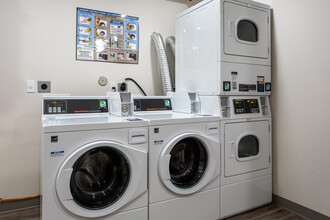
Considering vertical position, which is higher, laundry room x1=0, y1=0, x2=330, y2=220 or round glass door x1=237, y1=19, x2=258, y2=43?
round glass door x1=237, y1=19, x2=258, y2=43

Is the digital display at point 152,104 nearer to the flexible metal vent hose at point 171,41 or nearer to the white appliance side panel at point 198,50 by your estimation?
the white appliance side panel at point 198,50

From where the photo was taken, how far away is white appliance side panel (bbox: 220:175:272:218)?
83.3 inches

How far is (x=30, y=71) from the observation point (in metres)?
2.30

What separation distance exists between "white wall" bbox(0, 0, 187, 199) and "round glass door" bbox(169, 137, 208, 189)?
4.00 feet

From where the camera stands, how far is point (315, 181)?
2.05 metres

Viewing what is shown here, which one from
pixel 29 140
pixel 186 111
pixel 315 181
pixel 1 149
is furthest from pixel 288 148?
pixel 1 149

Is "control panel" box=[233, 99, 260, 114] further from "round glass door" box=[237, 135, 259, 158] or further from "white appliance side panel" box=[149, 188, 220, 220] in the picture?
"white appliance side panel" box=[149, 188, 220, 220]

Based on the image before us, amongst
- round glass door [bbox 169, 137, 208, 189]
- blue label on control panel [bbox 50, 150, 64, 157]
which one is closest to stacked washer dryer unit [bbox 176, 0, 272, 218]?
round glass door [bbox 169, 137, 208, 189]

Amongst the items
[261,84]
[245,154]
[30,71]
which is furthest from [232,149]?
[30,71]

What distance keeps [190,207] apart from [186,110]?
93 centimetres

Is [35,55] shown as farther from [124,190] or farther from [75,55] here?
[124,190]

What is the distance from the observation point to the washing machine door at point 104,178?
1521 mm

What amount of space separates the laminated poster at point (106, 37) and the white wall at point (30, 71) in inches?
3.0

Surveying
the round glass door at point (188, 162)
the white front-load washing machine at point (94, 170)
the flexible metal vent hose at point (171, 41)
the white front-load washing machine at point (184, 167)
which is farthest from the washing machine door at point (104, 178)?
the flexible metal vent hose at point (171, 41)
